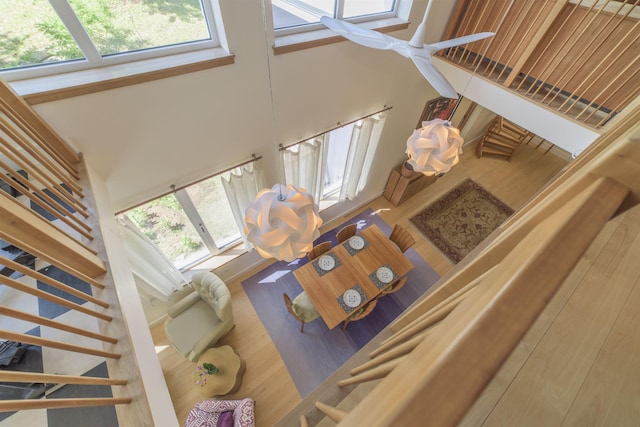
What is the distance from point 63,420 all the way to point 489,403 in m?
1.68

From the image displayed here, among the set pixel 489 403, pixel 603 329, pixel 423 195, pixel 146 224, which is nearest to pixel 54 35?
pixel 146 224

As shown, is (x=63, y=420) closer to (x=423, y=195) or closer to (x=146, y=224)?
(x=146, y=224)

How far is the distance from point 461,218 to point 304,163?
349 centimetres

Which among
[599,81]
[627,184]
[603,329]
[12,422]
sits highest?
[12,422]

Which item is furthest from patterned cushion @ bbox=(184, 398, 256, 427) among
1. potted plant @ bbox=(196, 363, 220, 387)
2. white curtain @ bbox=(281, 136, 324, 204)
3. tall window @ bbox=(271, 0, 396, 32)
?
tall window @ bbox=(271, 0, 396, 32)

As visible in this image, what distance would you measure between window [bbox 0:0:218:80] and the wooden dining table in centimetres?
272

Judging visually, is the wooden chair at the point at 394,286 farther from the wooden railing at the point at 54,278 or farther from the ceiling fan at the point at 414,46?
the wooden railing at the point at 54,278

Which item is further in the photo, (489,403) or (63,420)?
(63,420)

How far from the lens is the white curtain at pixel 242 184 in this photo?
2928 mm

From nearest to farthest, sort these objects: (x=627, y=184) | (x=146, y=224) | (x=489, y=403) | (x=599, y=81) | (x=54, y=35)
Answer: (x=627, y=184) → (x=489, y=403) → (x=54, y=35) → (x=599, y=81) → (x=146, y=224)

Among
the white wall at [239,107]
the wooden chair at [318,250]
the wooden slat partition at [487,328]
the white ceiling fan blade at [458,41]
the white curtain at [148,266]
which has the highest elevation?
the white wall at [239,107]

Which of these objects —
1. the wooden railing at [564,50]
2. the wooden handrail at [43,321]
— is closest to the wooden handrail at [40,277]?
the wooden handrail at [43,321]

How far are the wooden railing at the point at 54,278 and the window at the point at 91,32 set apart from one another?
0.45 m

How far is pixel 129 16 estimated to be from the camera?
181 centimetres
